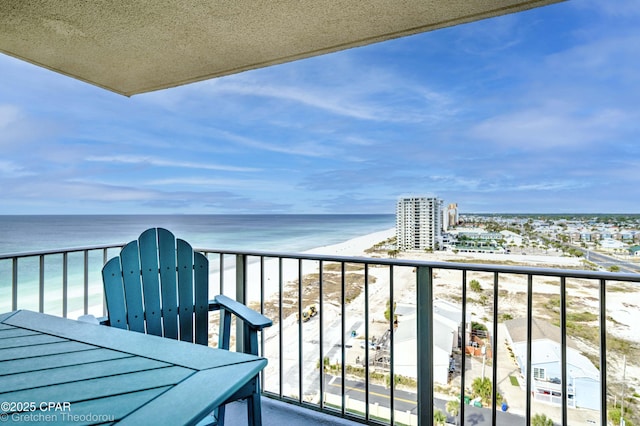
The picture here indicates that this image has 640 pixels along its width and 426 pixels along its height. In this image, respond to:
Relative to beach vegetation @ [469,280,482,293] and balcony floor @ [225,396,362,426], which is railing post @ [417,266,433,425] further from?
beach vegetation @ [469,280,482,293]

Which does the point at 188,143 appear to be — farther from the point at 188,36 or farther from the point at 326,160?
the point at 188,36

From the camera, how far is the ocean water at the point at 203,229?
55.7 feet

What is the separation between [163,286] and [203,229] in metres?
20.3

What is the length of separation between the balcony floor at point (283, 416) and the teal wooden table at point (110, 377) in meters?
1.43

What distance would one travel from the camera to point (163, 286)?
2.10 m

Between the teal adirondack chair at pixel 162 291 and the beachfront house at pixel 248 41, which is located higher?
the beachfront house at pixel 248 41

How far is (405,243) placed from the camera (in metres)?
4.33

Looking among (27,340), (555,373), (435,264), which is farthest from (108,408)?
Result: (555,373)

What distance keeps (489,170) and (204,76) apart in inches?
460

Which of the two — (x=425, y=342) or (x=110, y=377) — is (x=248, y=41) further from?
(x=425, y=342)

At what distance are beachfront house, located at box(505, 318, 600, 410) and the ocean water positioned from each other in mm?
13024

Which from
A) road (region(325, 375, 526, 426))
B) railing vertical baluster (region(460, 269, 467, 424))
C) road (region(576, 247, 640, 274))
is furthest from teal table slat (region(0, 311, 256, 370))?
road (region(576, 247, 640, 274))

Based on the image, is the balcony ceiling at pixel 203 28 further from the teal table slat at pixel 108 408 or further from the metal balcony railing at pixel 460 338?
the teal table slat at pixel 108 408

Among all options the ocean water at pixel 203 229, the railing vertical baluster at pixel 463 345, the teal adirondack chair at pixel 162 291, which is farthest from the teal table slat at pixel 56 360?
the ocean water at pixel 203 229
